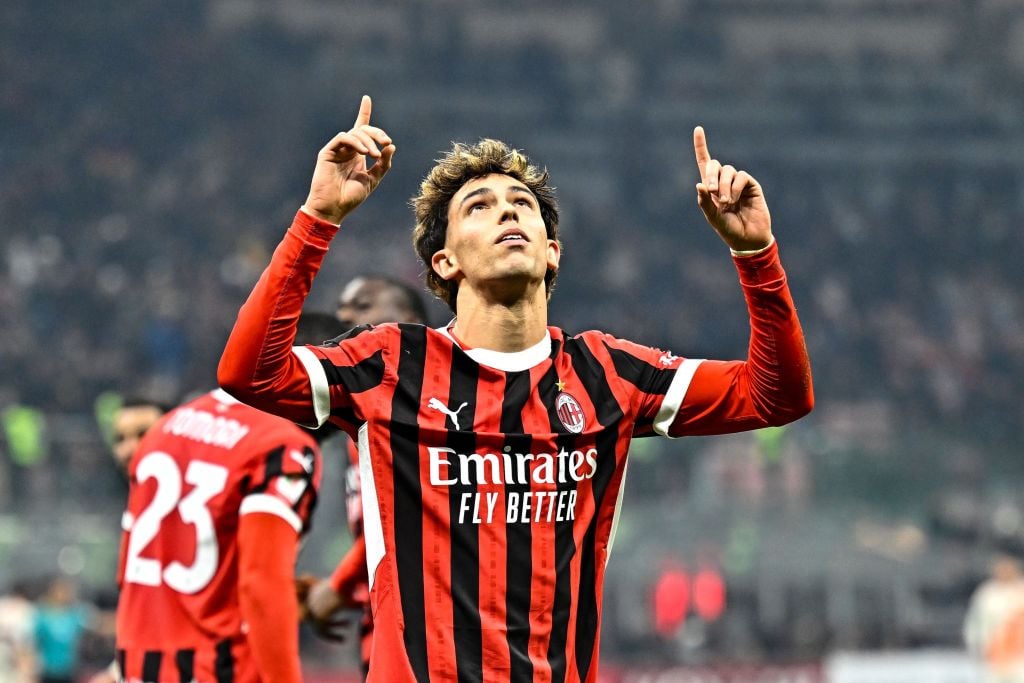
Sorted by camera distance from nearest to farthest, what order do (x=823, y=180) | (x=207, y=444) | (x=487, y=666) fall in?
(x=487, y=666) → (x=207, y=444) → (x=823, y=180)

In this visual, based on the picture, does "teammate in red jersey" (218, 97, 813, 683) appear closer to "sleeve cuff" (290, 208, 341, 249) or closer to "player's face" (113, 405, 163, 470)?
"sleeve cuff" (290, 208, 341, 249)

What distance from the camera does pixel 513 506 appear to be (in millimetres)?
3000

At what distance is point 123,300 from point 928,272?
10420 millimetres

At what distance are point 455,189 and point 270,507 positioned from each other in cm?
123

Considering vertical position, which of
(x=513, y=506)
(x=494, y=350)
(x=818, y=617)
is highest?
(x=494, y=350)

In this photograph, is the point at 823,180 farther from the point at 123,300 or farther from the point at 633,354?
the point at 633,354

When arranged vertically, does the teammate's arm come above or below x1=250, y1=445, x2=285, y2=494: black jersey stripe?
below

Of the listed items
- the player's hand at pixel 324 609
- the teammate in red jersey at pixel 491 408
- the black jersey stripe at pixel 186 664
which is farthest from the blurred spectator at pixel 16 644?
the teammate in red jersey at pixel 491 408

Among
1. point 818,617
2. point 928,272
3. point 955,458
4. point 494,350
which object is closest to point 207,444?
Answer: point 494,350

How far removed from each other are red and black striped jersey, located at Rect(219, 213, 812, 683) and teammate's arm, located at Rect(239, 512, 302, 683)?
1.05 meters

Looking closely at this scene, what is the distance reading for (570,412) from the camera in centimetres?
310

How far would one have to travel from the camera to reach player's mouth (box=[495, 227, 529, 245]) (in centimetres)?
311

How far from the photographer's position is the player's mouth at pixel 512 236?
3105 mm

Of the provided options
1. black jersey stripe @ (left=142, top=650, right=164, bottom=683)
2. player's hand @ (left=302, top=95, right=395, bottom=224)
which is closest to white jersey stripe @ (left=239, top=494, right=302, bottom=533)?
black jersey stripe @ (left=142, top=650, right=164, bottom=683)
